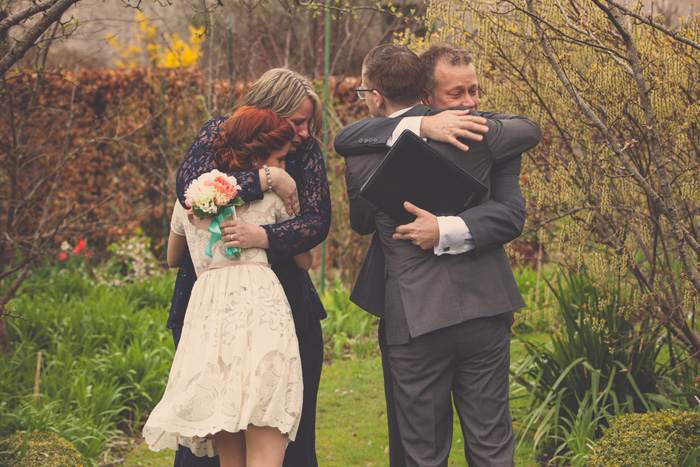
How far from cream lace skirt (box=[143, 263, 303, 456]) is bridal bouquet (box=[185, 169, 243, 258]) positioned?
0.69ft

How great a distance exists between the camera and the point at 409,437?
9.37ft

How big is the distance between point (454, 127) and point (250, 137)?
0.77 meters

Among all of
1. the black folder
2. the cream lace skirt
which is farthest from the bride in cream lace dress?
the black folder

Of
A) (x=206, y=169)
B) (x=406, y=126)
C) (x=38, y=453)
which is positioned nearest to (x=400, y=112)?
(x=406, y=126)

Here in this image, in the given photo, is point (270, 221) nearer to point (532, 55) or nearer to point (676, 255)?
point (532, 55)

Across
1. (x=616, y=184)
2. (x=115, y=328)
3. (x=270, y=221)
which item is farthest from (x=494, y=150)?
(x=115, y=328)

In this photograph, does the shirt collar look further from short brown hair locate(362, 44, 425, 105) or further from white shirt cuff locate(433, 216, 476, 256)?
white shirt cuff locate(433, 216, 476, 256)

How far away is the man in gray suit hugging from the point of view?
2730 mm

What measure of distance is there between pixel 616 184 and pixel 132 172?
6282mm

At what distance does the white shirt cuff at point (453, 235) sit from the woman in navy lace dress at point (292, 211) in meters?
0.58

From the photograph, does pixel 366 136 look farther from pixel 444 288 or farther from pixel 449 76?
pixel 444 288

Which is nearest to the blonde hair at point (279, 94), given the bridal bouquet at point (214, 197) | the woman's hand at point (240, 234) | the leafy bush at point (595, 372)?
the bridal bouquet at point (214, 197)

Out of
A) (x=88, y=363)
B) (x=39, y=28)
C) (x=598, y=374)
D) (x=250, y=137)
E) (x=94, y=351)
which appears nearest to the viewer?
(x=250, y=137)

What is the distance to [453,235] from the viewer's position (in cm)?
270
